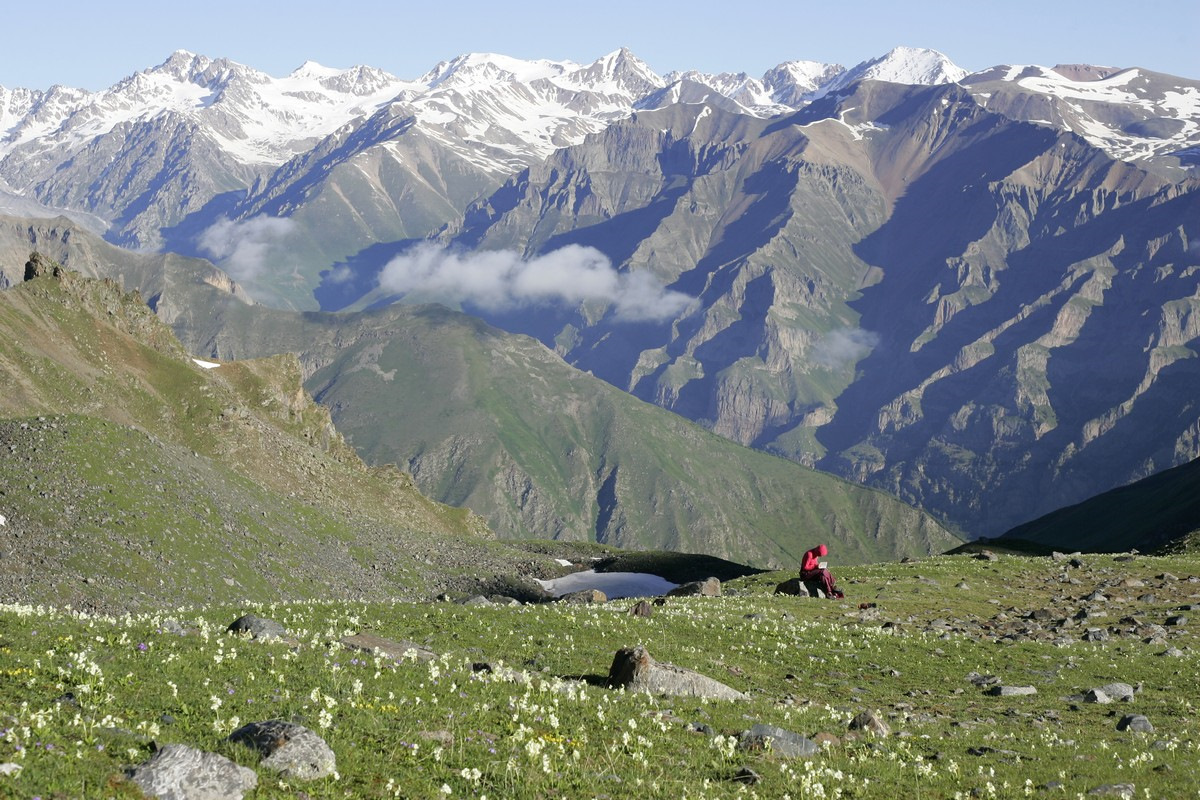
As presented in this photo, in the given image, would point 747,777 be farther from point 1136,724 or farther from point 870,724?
point 1136,724

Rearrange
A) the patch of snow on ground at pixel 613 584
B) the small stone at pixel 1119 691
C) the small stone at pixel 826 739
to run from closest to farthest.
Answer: the small stone at pixel 826 739 → the small stone at pixel 1119 691 → the patch of snow on ground at pixel 613 584

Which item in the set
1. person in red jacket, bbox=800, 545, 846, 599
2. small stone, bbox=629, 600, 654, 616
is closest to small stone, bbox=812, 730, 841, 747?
small stone, bbox=629, 600, 654, 616

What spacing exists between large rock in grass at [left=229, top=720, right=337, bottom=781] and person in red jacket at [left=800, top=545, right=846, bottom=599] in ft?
134

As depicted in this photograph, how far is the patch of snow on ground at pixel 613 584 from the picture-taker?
5098 inches

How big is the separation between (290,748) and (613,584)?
121 meters

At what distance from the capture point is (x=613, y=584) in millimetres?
134750

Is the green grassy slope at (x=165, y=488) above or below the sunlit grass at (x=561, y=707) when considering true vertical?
below

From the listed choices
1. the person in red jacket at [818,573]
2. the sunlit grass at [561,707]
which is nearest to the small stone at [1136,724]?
the sunlit grass at [561,707]

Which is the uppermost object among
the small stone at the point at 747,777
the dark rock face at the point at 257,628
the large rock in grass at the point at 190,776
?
the small stone at the point at 747,777

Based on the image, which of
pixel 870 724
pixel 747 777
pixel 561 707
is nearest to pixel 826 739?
pixel 870 724

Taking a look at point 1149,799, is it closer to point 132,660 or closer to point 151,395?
point 132,660

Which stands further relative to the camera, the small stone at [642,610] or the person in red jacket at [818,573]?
the person in red jacket at [818,573]

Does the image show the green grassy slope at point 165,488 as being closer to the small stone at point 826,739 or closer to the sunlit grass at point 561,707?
the sunlit grass at point 561,707

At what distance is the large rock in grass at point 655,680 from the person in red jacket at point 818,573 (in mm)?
28065
